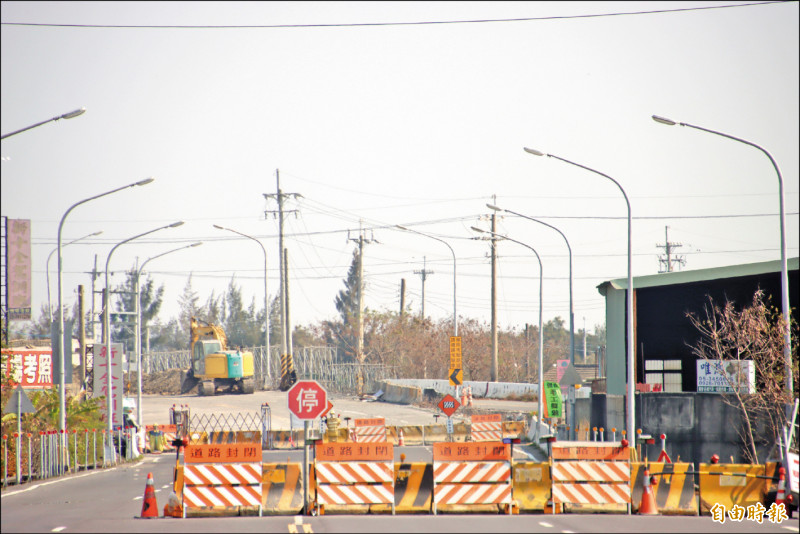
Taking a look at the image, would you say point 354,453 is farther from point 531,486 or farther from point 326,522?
point 531,486

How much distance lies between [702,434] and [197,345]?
135 ft

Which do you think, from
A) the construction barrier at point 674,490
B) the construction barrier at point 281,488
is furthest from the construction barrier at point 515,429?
the construction barrier at point 281,488

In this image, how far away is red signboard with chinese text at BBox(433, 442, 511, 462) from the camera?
16.2 meters

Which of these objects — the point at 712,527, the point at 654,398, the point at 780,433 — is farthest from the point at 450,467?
the point at 654,398

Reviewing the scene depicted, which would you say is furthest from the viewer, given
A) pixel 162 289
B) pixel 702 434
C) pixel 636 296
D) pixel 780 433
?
pixel 162 289

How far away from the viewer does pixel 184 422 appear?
3838 centimetres

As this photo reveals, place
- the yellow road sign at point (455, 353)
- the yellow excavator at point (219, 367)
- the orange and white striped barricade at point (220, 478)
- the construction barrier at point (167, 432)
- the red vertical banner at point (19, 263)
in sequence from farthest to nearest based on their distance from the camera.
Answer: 1. the yellow excavator at point (219, 367)
2. the yellow road sign at point (455, 353)
3. the construction barrier at point (167, 432)
4. the red vertical banner at point (19, 263)
5. the orange and white striped barricade at point (220, 478)

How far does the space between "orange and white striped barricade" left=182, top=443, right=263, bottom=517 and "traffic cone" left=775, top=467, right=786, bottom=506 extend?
9106 millimetres

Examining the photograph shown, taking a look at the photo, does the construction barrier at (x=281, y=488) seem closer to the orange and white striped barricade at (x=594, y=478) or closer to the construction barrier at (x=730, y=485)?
the orange and white striped barricade at (x=594, y=478)

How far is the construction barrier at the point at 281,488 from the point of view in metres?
16.3

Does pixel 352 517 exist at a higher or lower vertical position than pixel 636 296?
lower

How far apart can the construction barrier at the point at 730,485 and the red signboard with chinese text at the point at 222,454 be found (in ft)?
26.4

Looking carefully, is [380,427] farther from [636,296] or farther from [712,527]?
[712,527]

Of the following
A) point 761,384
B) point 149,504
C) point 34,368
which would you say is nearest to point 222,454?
point 149,504
